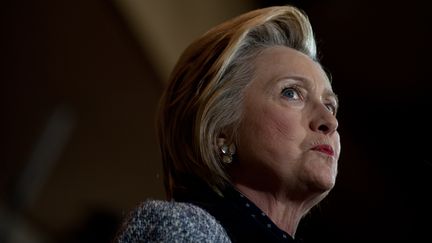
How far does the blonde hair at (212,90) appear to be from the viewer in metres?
1.15

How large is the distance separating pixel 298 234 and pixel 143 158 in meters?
1.12

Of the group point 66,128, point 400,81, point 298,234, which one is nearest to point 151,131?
point 66,128

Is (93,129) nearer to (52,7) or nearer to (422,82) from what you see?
(52,7)

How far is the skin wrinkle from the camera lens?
1.10 metres

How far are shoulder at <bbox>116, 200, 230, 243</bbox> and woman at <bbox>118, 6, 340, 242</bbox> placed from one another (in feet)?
0.09

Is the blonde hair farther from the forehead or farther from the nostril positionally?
the nostril

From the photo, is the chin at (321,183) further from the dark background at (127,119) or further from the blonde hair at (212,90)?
the dark background at (127,119)

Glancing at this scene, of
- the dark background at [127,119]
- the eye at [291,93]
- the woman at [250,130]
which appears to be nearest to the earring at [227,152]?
the woman at [250,130]

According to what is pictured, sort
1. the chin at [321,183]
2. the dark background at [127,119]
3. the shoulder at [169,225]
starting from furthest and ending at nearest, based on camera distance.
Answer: the dark background at [127,119]
the chin at [321,183]
the shoulder at [169,225]

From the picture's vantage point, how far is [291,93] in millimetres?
1171

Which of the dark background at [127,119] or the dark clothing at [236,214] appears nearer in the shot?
the dark clothing at [236,214]

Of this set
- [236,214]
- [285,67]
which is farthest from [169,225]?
[285,67]

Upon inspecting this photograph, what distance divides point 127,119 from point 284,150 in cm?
242

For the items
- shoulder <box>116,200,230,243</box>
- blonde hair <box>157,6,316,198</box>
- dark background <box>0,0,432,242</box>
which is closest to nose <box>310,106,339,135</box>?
blonde hair <box>157,6,316,198</box>
